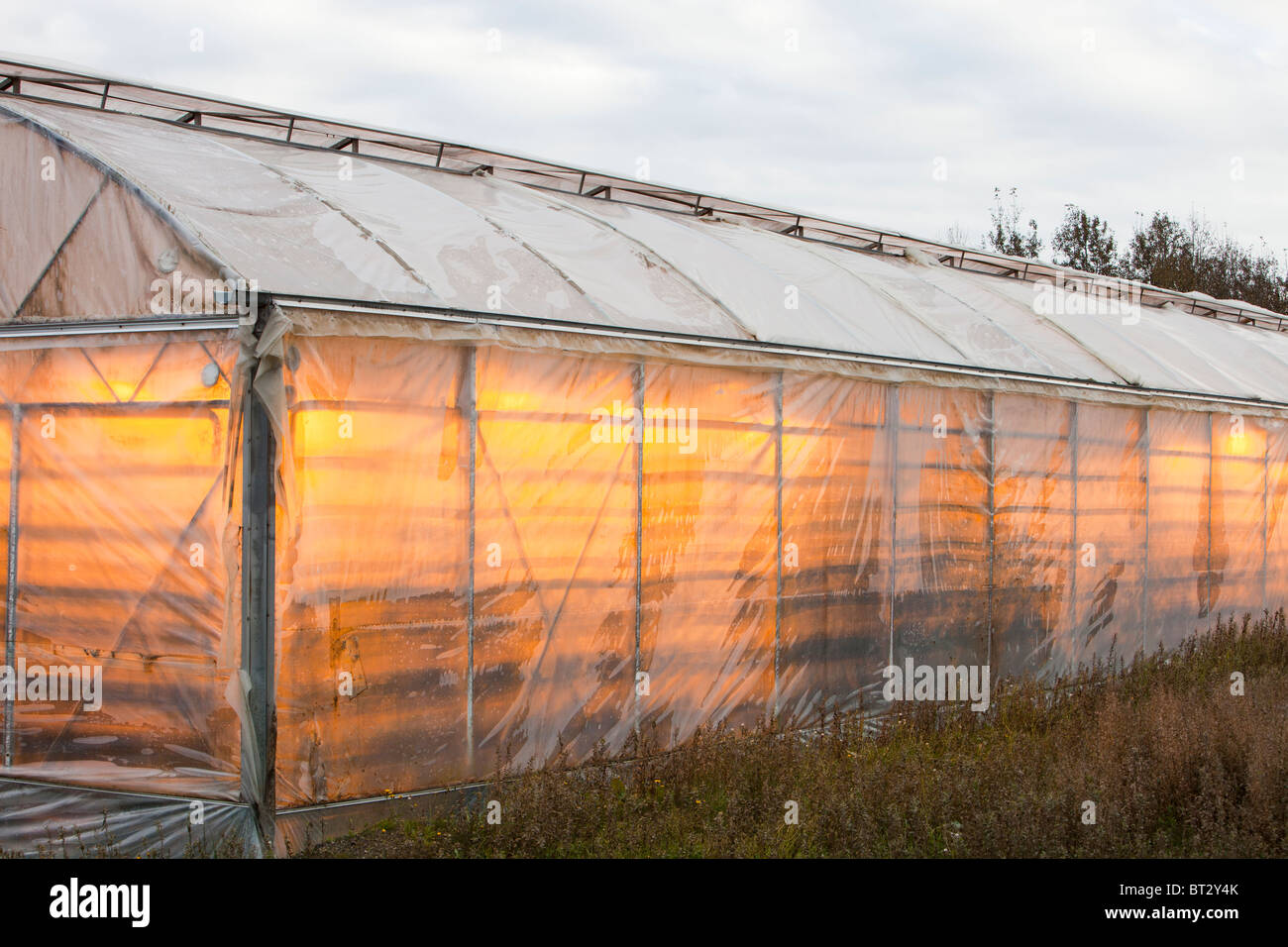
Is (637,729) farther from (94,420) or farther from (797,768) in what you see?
(94,420)

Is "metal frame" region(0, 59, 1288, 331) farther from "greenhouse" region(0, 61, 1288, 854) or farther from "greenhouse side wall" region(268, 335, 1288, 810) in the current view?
"greenhouse side wall" region(268, 335, 1288, 810)

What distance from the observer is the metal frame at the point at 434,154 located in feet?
28.7

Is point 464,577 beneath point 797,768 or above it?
above

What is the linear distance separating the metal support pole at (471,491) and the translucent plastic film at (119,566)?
1.36 meters

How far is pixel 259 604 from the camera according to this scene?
21.0 feet

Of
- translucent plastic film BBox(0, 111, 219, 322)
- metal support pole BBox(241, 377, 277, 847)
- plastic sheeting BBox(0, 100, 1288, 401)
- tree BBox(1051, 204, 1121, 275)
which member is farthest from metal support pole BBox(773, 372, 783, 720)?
tree BBox(1051, 204, 1121, 275)

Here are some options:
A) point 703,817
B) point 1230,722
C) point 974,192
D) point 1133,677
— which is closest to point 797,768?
point 703,817

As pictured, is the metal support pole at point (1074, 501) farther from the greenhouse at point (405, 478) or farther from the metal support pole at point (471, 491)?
the metal support pole at point (471, 491)

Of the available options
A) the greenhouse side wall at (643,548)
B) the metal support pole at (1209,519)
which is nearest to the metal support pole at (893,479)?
the greenhouse side wall at (643,548)

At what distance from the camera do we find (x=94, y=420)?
7.06 m

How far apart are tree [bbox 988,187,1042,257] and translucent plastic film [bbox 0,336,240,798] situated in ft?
119

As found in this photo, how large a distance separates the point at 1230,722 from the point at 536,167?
7.40m

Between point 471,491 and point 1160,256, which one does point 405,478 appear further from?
point 1160,256
